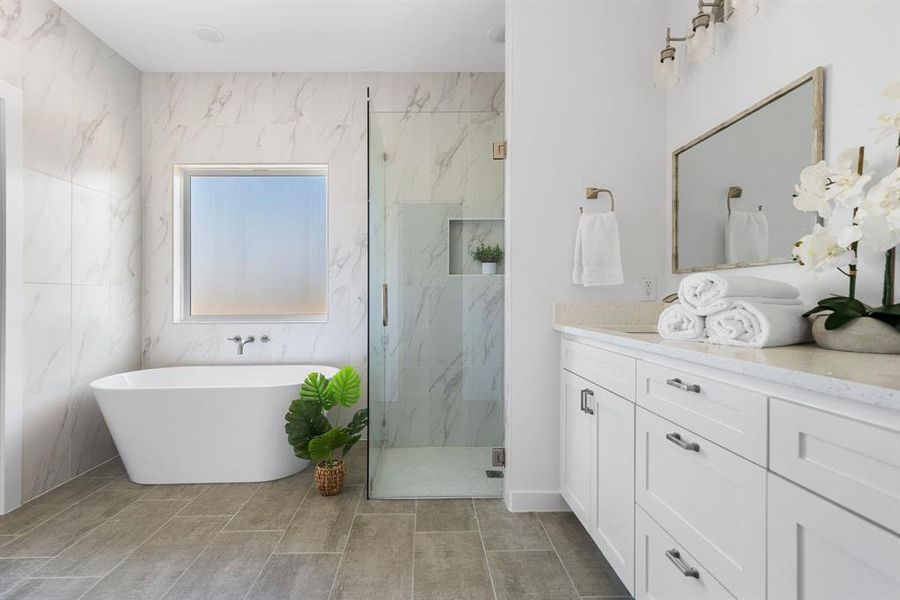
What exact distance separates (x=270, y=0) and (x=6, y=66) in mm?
1315

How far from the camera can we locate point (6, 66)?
89.3 inches

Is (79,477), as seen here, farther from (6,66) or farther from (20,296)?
(6,66)

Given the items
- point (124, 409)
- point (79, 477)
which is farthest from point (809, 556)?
point (79, 477)

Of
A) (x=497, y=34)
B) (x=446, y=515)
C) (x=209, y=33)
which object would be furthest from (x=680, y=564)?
(x=209, y=33)

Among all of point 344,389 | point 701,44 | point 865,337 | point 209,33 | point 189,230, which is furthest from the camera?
point 189,230

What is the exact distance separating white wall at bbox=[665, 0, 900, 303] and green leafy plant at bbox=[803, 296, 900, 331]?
0.45 feet

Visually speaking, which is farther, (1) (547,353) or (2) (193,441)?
(2) (193,441)

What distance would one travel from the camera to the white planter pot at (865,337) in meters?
1.07

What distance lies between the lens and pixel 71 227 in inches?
105

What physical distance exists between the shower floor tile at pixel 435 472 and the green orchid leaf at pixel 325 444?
245 millimetres

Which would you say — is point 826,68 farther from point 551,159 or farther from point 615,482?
point 615,482

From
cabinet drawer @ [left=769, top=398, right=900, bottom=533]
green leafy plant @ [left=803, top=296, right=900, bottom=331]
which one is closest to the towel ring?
green leafy plant @ [left=803, top=296, right=900, bottom=331]

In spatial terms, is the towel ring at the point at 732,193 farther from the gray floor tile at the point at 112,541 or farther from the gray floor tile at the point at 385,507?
the gray floor tile at the point at 112,541

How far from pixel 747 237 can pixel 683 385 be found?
870 millimetres
